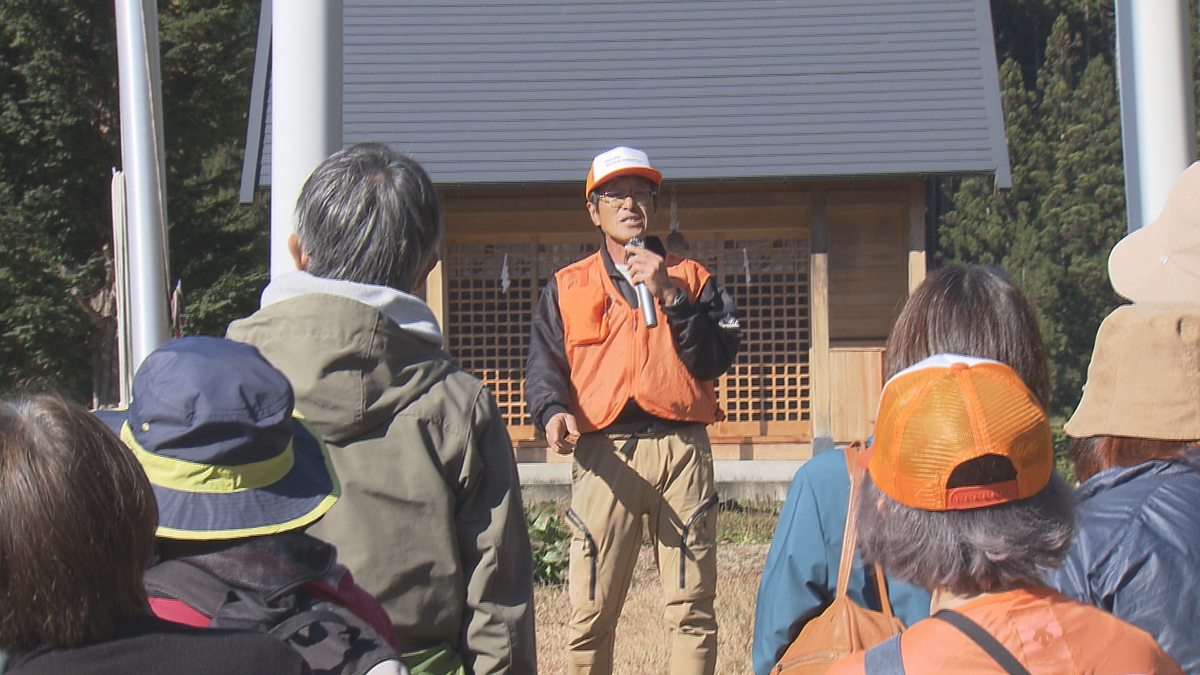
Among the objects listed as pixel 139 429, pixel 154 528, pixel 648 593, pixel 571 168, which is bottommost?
pixel 648 593

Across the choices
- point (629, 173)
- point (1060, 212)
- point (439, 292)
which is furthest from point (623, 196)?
point (1060, 212)

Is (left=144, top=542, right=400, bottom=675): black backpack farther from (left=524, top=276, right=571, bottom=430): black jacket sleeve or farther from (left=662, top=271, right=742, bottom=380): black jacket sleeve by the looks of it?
(left=662, top=271, right=742, bottom=380): black jacket sleeve

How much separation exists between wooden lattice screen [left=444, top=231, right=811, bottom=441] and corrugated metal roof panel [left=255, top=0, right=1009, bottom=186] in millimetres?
890

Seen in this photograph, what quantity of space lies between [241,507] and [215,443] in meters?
0.09

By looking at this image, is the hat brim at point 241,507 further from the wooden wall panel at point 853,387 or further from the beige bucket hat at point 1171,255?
the wooden wall panel at point 853,387

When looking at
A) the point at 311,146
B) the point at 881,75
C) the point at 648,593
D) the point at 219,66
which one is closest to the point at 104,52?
the point at 219,66

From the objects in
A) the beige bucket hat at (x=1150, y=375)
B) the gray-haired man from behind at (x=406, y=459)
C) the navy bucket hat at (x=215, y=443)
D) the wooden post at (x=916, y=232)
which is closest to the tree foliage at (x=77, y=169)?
the wooden post at (x=916, y=232)

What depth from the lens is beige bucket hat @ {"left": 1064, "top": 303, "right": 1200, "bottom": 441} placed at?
1.83 meters

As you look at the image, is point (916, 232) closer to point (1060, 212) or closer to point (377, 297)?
point (377, 297)

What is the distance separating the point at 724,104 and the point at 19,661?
982 cm

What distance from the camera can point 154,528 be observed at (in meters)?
1.25

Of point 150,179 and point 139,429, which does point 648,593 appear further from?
point 139,429

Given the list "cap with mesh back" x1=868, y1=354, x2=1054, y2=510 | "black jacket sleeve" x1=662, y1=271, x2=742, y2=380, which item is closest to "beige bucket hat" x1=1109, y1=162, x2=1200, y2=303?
"cap with mesh back" x1=868, y1=354, x2=1054, y2=510

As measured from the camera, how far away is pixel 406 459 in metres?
1.86
